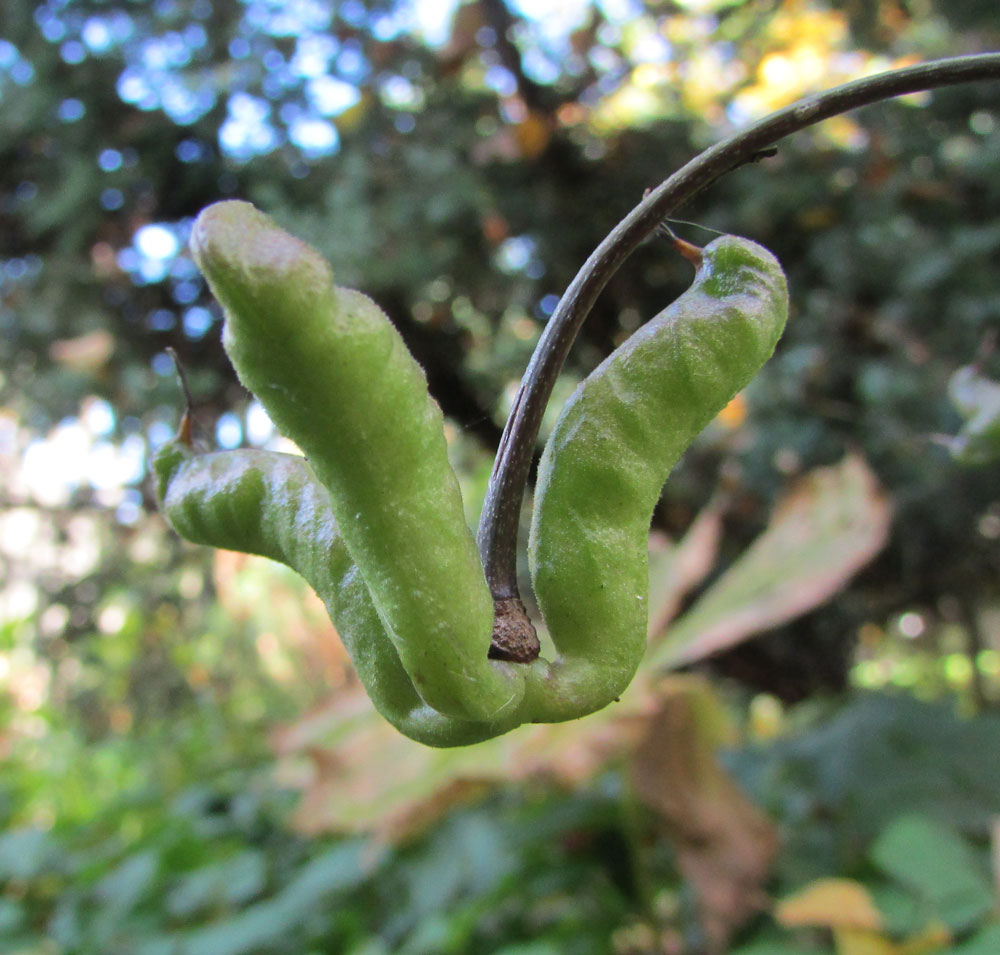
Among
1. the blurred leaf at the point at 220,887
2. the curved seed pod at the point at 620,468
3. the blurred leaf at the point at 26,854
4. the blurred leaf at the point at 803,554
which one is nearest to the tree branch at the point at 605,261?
the curved seed pod at the point at 620,468

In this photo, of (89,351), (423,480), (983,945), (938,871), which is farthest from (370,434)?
(89,351)

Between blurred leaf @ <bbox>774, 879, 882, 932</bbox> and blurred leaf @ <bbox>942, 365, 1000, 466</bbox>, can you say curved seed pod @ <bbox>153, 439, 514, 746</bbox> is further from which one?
blurred leaf @ <bbox>774, 879, 882, 932</bbox>

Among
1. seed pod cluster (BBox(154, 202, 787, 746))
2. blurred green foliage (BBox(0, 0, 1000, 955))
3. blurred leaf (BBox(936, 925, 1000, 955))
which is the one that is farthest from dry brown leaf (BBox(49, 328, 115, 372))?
blurred leaf (BBox(936, 925, 1000, 955))

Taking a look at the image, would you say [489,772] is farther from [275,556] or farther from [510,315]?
[275,556]

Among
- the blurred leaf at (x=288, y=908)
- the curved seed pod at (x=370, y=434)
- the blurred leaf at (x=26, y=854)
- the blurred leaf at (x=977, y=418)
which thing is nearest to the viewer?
the curved seed pod at (x=370, y=434)

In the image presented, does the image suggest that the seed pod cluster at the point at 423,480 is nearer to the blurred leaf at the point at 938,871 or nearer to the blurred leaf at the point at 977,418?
the blurred leaf at the point at 977,418

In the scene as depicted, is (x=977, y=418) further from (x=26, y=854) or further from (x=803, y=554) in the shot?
(x=26, y=854)

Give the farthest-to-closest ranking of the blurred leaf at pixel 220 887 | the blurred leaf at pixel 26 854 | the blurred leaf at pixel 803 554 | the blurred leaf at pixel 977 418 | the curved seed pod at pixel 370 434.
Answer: the blurred leaf at pixel 26 854 → the blurred leaf at pixel 220 887 → the blurred leaf at pixel 803 554 → the blurred leaf at pixel 977 418 → the curved seed pod at pixel 370 434
